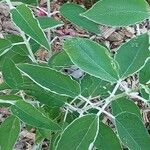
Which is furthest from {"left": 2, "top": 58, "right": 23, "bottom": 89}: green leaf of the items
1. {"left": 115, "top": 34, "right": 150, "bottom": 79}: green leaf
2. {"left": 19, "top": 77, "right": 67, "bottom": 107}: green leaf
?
{"left": 115, "top": 34, "right": 150, "bottom": 79}: green leaf

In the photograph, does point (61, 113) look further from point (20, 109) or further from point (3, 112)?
point (3, 112)

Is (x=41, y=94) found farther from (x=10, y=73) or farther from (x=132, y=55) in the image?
(x=132, y=55)

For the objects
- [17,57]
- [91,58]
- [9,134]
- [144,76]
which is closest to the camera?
[91,58]

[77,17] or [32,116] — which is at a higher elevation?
[77,17]

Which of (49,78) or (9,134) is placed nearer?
(49,78)

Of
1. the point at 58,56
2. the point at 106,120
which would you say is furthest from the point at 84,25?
the point at 106,120

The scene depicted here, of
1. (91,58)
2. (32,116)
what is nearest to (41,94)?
(32,116)

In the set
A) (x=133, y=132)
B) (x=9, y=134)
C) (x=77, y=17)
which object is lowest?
(x=9, y=134)

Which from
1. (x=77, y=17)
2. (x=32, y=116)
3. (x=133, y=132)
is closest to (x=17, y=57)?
(x=77, y=17)

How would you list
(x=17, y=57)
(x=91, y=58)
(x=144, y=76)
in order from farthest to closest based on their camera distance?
(x=17, y=57)
(x=144, y=76)
(x=91, y=58)
